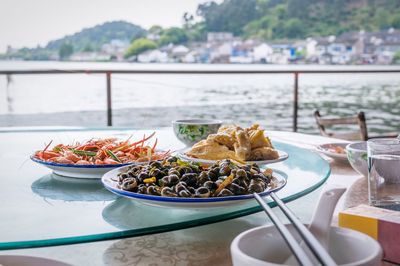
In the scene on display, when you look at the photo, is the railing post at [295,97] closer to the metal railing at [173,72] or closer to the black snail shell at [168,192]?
the metal railing at [173,72]

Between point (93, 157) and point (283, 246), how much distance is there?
69 centimetres

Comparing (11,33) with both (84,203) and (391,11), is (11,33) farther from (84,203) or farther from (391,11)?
(84,203)

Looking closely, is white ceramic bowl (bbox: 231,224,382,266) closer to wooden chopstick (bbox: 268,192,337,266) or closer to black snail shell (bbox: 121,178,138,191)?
wooden chopstick (bbox: 268,192,337,266)

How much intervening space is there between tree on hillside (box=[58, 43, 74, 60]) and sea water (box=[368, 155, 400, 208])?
12.6 m

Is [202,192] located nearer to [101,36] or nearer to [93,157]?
[93,157]

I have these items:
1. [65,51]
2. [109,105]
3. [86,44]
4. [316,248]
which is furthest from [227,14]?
[316,248]

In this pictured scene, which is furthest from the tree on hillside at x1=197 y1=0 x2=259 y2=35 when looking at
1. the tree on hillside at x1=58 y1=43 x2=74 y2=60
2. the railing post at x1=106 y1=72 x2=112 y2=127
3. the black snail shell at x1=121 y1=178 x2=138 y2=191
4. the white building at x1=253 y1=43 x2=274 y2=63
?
the black snail shell at x1=121 y1=178 x2=138 y2=191

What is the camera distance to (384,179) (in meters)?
1.08

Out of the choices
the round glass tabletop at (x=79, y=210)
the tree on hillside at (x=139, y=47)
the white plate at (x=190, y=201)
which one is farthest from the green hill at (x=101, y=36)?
the white plate at (x=190, y=201)

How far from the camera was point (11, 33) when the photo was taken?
24.1 m

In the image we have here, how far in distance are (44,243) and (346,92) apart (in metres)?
13.8

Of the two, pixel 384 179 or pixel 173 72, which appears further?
pixel 173 72

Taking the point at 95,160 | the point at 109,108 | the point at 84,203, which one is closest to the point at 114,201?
the point at 84,203

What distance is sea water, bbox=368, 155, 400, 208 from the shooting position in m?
1.07
